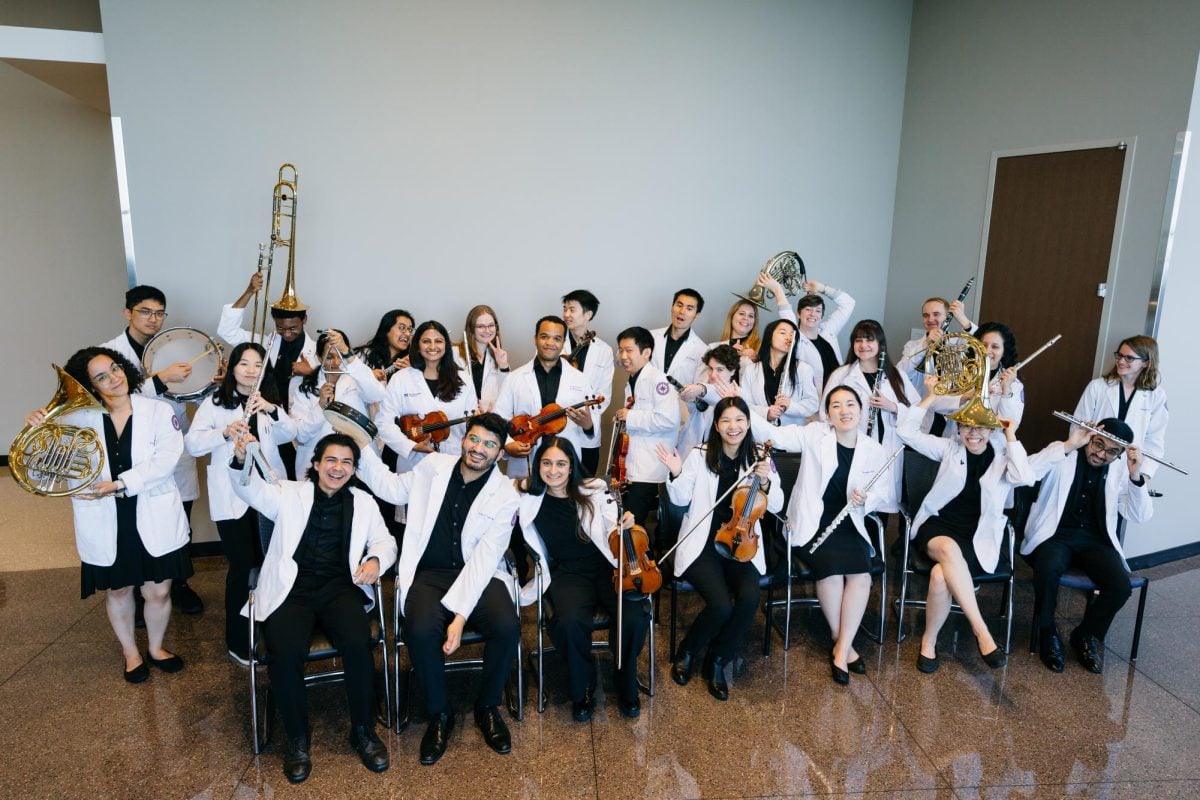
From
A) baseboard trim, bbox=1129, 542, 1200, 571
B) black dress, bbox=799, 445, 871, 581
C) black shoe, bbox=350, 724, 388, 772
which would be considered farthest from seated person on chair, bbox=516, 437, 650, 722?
baseboard trim, bbox=1129, 542, 1200, 571

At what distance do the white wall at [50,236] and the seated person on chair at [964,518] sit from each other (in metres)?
6.51

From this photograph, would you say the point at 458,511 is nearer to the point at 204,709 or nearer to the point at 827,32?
the point at 204,709

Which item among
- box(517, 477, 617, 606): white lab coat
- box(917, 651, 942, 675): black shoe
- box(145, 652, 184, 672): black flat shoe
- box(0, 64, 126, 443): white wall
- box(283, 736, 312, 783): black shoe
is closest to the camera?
box(283, 736, 312, 783): black shoe

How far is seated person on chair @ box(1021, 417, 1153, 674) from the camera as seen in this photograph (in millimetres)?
3807

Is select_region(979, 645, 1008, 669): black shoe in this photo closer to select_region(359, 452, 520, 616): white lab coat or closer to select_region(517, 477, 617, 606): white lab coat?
select_region(517, 477, 617, 606): white lab coat

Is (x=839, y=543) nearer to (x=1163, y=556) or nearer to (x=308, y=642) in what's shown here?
(x=308, y=642)

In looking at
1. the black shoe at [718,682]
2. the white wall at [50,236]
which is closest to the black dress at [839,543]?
the black shoe at [718,682]

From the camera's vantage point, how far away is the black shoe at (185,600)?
4266mm

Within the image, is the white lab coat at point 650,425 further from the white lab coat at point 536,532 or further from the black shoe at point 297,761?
the black shoe at point 297,761

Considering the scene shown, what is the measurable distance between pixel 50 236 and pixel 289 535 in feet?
16.7

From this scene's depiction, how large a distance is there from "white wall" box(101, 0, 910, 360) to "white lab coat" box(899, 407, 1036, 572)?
7.47ft

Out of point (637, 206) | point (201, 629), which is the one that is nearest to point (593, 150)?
point (637, 206)

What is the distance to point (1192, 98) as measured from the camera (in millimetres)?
4219

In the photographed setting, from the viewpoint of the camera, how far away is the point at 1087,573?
3.83 m
